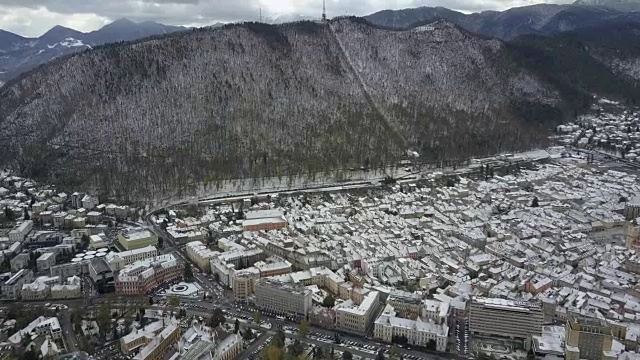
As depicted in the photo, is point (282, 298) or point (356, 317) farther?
point (282, 298)

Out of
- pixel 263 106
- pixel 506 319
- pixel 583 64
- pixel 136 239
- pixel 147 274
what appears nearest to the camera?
pixel 506 319

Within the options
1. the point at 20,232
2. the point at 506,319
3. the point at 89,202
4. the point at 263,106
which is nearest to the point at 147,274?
the point at 20,232

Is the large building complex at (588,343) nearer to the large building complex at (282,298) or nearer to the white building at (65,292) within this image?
the large building complex at (282,298)

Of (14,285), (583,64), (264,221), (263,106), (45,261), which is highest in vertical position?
(583,64)

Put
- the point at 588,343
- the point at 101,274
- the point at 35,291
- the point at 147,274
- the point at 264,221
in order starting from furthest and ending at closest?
the point at 264,221, the point at 101,274, the point at 147,274, the point at 35,291, the point at 588,343

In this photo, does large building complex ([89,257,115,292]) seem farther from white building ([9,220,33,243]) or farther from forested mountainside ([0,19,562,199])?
forested mountainside ([0,19,562,199])

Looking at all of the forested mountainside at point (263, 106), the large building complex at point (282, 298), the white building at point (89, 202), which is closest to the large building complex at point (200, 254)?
the large building complex at point (282, 298)

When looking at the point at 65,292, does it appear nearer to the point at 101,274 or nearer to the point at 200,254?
the point at 101,274
